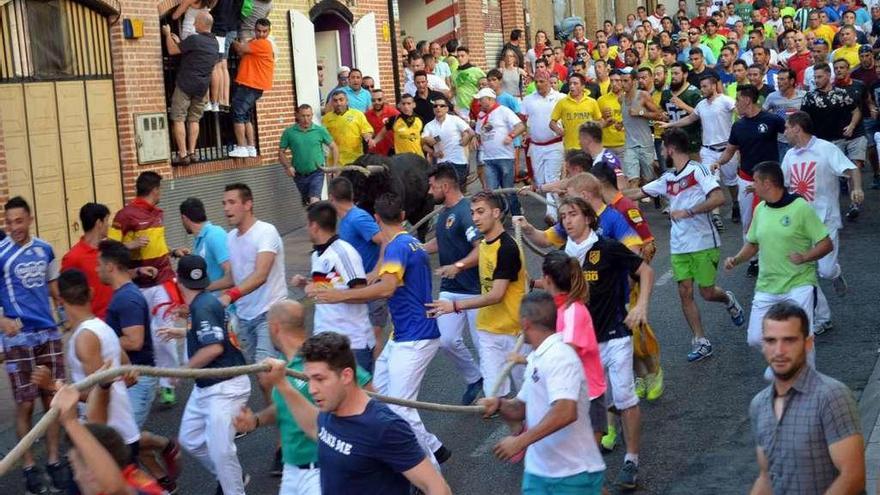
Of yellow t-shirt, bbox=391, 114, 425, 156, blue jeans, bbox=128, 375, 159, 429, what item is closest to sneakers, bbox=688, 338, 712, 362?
blue jeans, bbox=128, 375, 159, 429

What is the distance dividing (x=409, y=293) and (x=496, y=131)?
383 inches

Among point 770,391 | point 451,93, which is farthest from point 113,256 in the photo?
point 451,93

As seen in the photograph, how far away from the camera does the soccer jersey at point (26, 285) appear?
999 cm

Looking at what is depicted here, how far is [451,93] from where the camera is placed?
24.2 m

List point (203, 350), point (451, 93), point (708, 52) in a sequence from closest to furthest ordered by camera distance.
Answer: point (203, 350)
point (451, 93)
point (708, 52)

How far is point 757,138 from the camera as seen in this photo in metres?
15.0

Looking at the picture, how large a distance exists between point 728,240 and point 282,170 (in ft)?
22.4

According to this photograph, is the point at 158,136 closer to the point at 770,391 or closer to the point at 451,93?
the point at 451,93

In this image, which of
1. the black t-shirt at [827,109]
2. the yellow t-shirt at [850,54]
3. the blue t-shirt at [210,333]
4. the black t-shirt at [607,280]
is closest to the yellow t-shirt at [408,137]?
the black t-shirt at [827,109]

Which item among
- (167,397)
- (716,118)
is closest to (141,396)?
(167,397)

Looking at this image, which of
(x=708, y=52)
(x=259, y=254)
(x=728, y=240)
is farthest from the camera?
(x=708, y=52)

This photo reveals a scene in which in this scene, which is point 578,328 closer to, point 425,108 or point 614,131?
point 614,131

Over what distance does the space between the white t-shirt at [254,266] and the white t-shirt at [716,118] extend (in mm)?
8230

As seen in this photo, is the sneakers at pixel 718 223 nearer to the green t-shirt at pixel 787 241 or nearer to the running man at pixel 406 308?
the green t-shirt at pixel 787 241
